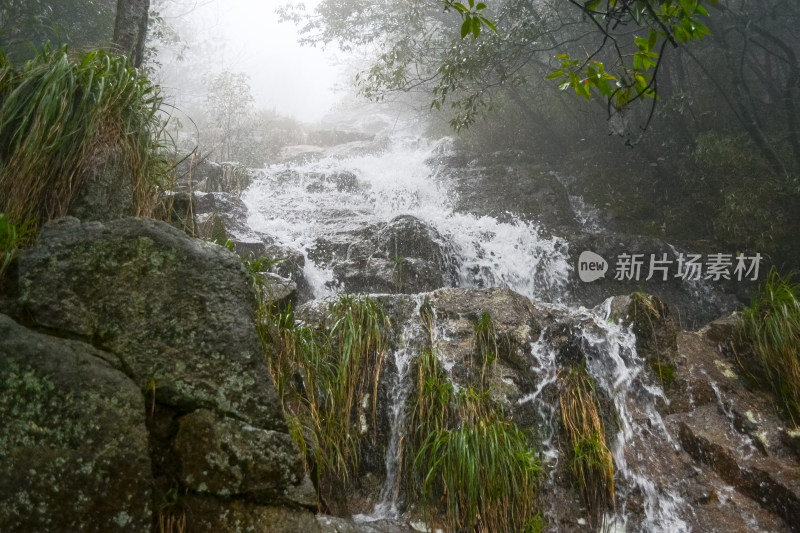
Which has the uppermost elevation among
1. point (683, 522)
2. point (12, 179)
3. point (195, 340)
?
point (12, 179)

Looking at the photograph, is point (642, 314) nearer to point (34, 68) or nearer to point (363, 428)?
point (363, 428)

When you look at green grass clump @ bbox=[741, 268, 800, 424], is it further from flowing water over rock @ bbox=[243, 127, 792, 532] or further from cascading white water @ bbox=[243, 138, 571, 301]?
cascading white water @ bbox=[243, 138, 571, 301]

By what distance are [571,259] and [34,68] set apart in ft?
22.5

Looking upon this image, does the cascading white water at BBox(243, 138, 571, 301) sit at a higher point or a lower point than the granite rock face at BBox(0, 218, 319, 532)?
higher

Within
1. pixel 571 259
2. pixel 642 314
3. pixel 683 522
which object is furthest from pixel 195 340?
pixel 571 259

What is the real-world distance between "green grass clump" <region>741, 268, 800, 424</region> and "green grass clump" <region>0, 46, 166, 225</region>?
5.19m

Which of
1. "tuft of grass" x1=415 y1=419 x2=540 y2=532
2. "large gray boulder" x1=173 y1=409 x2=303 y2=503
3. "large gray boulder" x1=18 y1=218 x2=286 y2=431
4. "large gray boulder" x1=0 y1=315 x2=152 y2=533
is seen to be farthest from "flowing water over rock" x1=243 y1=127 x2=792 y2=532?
"large gray boulder" x1=0 y1=315 x2=152 y2=533

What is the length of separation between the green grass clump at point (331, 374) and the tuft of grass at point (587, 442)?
1.49 meters

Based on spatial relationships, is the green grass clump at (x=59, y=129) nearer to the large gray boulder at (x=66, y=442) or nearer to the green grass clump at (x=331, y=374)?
the large gray boulder at (x=66, y=442)

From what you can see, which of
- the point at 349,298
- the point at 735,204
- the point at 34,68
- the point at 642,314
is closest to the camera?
the point at 34,68

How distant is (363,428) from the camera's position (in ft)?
11.4

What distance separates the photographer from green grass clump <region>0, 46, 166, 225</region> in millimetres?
2338

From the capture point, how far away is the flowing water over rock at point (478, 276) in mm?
3527

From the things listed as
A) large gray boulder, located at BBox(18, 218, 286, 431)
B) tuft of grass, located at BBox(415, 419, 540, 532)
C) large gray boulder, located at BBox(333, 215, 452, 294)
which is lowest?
tuft of grass, located at BBox(415, 419, 540, 532)
